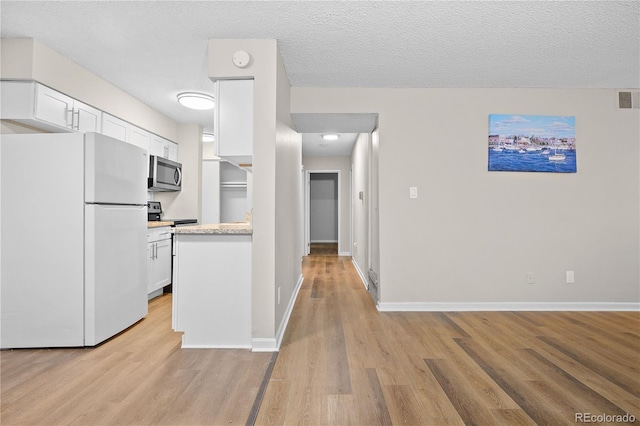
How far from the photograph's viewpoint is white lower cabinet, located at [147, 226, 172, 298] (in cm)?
363

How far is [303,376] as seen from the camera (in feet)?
6.73

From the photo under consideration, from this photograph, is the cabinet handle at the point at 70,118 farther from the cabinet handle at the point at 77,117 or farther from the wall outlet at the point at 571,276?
the wall outlet at the point at 571,276

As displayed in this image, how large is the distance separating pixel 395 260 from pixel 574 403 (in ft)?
6.22

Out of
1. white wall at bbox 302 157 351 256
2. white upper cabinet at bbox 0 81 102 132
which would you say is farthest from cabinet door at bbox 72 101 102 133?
white wall at bbox 302 157 351 256

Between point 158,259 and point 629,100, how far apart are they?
5.54 metres

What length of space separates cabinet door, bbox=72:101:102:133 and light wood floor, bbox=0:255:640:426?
194 centimetres

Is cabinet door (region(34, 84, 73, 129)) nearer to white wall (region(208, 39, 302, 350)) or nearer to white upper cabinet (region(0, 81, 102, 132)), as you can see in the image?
white upper cabinet (region(0, 81, 102, 132))

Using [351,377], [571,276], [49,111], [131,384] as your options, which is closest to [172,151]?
[49,111]

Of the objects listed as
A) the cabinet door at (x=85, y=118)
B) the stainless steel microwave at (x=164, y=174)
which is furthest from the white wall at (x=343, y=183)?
the cabinet door at (x=85, y=118)

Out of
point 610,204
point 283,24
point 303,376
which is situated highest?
point 283,24

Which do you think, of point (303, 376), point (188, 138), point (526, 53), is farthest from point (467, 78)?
point (188, 138)

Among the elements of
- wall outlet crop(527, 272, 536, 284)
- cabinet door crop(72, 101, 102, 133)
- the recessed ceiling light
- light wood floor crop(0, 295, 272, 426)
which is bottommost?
light wood floor crop(0, 295, 272, 426)

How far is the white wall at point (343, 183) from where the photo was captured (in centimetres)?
779

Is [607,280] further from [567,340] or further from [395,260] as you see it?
[395,260]
